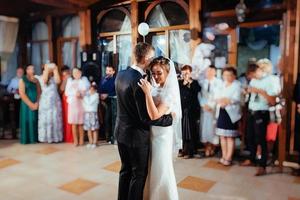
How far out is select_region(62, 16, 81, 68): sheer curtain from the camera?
6262 millimetres

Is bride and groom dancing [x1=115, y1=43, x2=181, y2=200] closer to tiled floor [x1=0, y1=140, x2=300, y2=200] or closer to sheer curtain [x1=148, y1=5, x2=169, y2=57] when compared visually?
tiled floor [x1=0, y1=140, x2=300, y2=200]

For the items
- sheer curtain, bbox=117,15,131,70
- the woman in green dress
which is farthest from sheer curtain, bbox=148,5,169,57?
the woman in green dress

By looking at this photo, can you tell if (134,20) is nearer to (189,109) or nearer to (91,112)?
(91,112)

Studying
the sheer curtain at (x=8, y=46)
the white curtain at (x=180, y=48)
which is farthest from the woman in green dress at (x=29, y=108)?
the white curtain at (x=180, y=48)

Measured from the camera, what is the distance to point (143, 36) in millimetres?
5156

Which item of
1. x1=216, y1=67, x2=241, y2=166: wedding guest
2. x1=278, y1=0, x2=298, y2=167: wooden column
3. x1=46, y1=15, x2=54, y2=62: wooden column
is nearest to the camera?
x1=278, y1=0, x2=298, y2=167: wooden column

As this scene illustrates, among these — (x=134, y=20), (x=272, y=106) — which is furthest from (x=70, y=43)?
(x=272, y=106)

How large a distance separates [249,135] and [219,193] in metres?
1.06

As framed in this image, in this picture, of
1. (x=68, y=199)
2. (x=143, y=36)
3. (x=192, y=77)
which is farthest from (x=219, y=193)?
(x=143, y=36)

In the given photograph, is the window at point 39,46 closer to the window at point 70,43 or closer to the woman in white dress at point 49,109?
the window at point 70,43

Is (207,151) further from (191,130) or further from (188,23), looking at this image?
(188,23)

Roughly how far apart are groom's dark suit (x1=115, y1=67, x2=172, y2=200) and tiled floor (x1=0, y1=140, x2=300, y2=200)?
0.81 meters

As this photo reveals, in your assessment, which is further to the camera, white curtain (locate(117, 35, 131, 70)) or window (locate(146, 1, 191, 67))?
white curtain (locate(117, 35, 131, 70))

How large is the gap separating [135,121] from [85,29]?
4.13 meters
